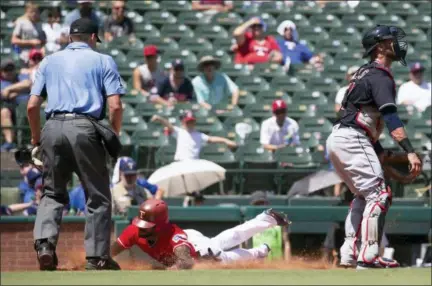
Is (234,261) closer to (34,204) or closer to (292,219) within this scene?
(292,219)

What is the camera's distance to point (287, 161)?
587 inches

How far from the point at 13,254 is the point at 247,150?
445 centimetres

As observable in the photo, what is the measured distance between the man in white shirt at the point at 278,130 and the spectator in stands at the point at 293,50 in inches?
111

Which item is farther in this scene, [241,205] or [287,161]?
[287,161]

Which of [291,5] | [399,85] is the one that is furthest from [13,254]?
[291,5]

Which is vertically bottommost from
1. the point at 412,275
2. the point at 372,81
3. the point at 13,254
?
the point at 13,254

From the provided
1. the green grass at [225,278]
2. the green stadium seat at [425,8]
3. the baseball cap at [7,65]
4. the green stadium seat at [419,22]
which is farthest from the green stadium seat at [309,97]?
the green grass at [225,278]

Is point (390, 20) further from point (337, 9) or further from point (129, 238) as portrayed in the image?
point (129, 238)

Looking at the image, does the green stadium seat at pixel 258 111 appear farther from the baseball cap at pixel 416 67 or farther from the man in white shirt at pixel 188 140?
the baseball cap at pixel 416 67

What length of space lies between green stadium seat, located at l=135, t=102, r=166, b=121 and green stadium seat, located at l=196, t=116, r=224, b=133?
58 centimetres

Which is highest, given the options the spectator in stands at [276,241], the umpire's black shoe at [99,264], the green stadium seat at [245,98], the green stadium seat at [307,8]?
the green stadium seat at [307,8]

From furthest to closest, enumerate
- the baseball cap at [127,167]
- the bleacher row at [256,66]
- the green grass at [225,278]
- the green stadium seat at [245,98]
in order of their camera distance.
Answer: the green stadium seat at [245,98] → the bleacher row at [256,66] → the baseball cap at [127,167] → the green grass at [225,278]

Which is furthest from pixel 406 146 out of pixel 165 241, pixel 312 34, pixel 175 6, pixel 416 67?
pixel 175 6

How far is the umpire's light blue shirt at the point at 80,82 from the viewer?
25.6ft
